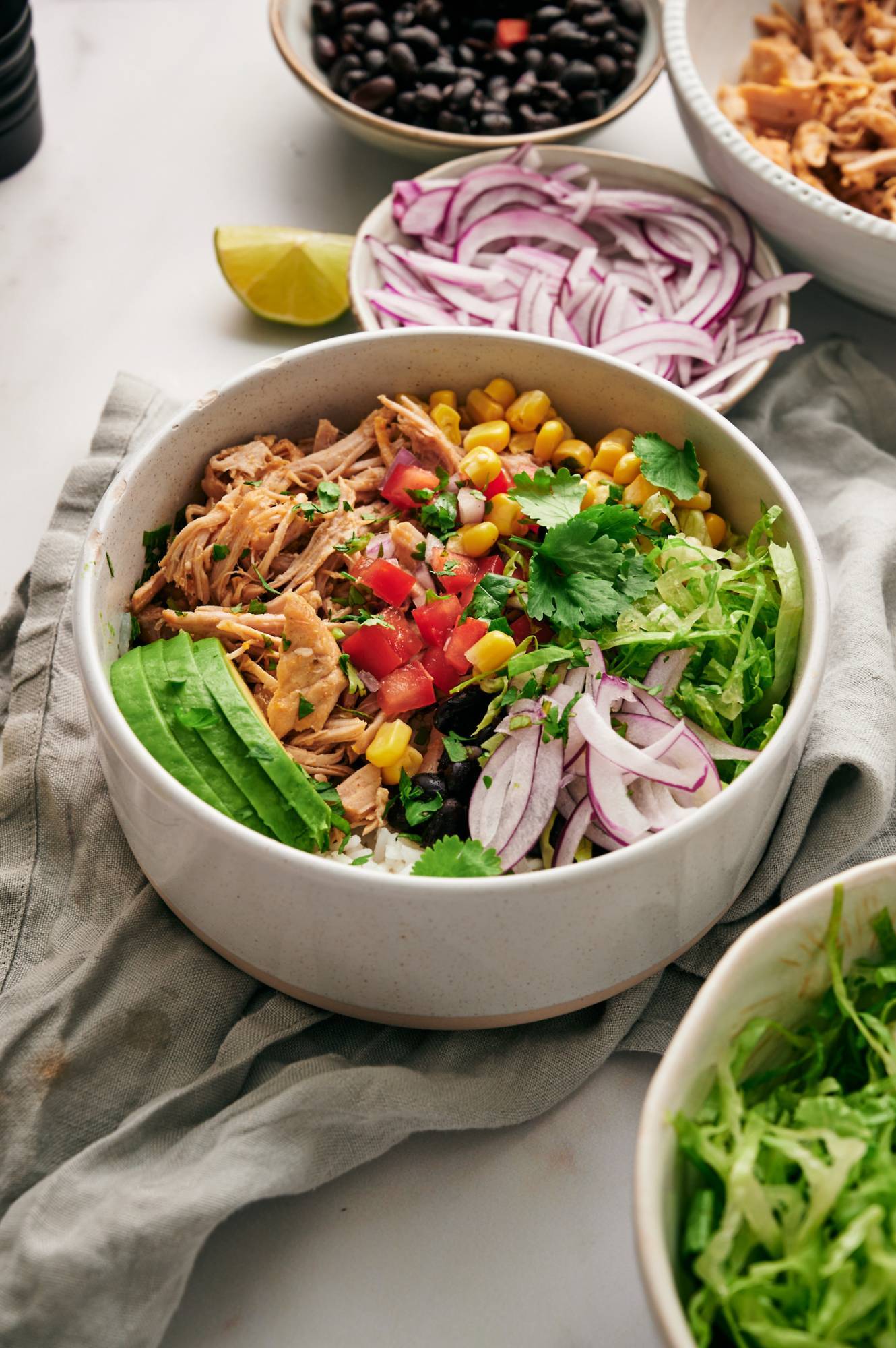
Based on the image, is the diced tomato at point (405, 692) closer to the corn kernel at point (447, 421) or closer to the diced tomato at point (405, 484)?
the diced tomato at point (405, 484)

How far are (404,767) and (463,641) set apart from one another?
0.77 ft

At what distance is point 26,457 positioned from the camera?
9.48ft

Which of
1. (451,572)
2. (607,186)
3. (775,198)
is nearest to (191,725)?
(451,572)

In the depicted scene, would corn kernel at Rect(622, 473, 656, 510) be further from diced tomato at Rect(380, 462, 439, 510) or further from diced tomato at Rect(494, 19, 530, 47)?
diced tomato at Rect(494, 19, 530, 47)

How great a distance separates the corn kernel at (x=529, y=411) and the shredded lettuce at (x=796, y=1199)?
3.78 ft

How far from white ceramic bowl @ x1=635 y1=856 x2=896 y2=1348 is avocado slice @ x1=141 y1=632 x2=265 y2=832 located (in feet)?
2.32

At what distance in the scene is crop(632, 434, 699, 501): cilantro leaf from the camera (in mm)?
2217

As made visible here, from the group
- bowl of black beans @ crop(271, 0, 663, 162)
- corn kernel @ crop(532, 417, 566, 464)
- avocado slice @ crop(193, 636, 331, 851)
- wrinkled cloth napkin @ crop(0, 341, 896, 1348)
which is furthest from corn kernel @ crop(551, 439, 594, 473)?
bowl of black beans @ crop(271, 0, 663, 162)

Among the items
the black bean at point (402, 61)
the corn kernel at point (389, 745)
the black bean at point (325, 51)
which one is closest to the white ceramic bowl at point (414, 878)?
the corn kernel at point (389, 745)

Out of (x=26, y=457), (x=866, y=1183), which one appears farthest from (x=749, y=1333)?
(x=26, y=457)

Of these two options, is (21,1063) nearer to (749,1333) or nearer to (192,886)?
(192,886)

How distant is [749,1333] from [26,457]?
7.80 feet

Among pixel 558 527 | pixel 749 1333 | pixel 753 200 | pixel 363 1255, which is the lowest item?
pixel 363 1255

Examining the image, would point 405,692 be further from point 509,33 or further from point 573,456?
point 509,33
